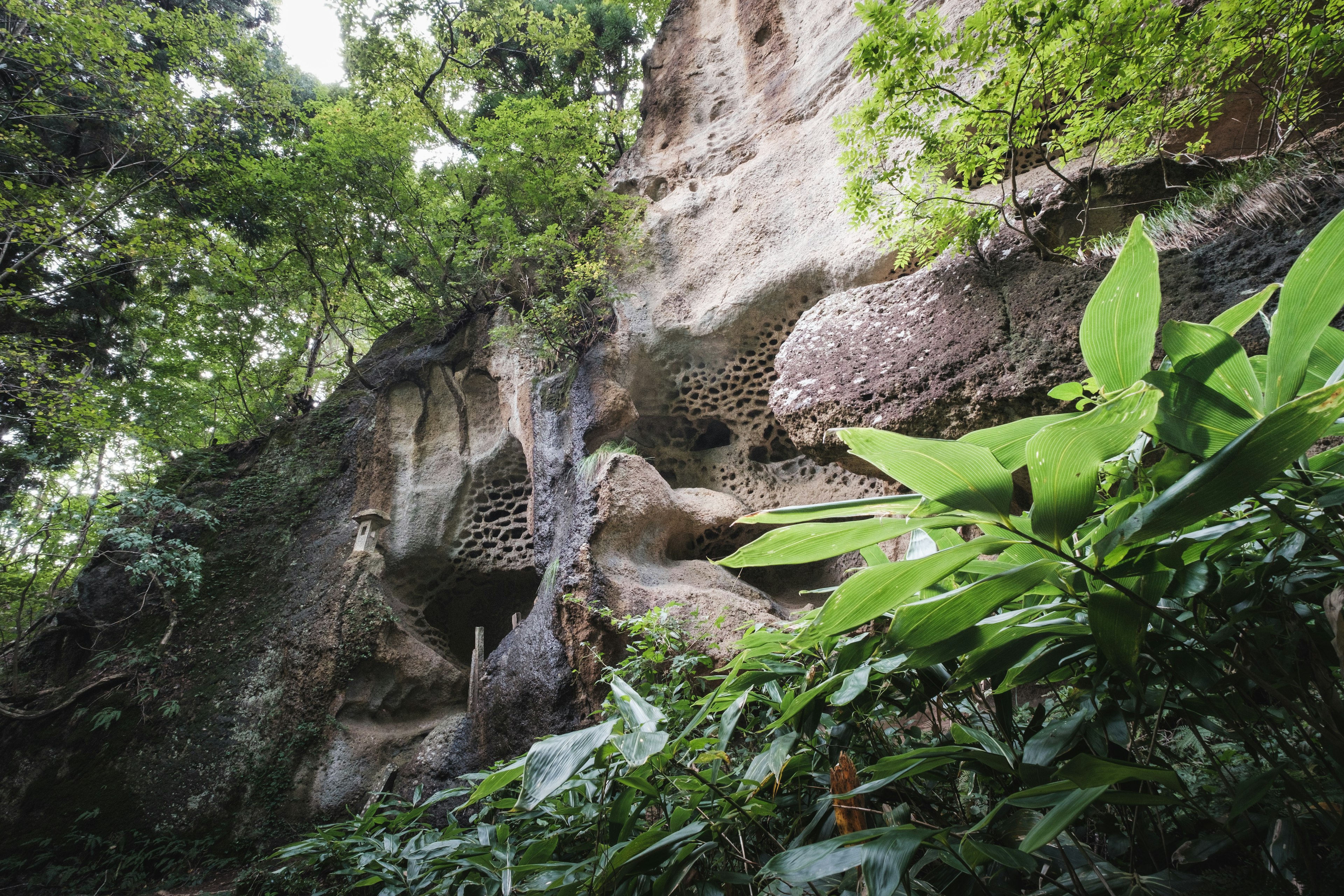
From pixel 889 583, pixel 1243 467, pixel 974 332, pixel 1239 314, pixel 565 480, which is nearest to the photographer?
pixel 1243 467

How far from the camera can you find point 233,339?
345 inches

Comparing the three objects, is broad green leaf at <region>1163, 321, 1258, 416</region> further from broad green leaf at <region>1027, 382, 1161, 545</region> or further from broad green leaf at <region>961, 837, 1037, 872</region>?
broad green leaf at <region>961, 837, 1037, 872</region>

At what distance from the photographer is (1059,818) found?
1.87 ft

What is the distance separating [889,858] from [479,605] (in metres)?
7.78

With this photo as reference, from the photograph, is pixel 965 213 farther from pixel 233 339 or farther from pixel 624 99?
pixel 233 339

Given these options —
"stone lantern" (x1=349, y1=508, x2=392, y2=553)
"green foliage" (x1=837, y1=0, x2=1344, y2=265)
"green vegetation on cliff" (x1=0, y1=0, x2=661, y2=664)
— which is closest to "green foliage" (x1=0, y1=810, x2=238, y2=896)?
"green vegetation on cliff" (x1=0, y1=0, x2=661, y2=664)

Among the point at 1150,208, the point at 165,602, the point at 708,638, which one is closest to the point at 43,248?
the point at 165,602

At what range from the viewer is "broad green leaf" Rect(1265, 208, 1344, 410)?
0.60 meters

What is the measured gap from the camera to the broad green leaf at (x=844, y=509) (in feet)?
2.36

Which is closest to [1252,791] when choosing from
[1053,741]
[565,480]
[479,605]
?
[1053,741]

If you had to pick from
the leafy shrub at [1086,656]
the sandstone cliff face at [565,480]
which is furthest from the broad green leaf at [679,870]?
the sandstone cliff face at [565,480]

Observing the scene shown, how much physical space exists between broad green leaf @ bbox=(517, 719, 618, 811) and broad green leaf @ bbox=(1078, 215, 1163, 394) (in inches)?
30.0

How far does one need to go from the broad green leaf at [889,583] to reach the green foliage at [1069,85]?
356 centimetres

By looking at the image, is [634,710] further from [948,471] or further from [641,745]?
[948,471]
